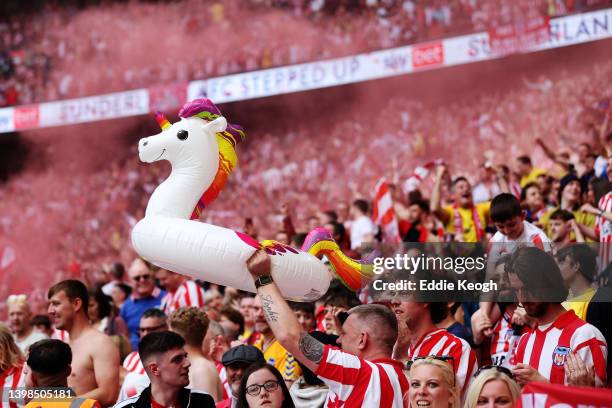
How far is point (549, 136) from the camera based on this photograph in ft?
37.0

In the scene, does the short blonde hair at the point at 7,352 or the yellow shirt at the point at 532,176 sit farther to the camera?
the yellow shirt at the point at 532,176

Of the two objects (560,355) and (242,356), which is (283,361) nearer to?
(242,356)

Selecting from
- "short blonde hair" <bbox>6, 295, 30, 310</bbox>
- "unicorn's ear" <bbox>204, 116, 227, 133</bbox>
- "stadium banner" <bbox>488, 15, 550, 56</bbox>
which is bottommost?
"unicorn's ear" <bbox>204, 116, 227, 133</bbox>

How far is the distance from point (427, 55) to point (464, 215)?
4978mm

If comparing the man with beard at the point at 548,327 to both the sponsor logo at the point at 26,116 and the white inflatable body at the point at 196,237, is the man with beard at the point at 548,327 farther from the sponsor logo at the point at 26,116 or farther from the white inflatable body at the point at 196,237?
the sponsor logo at the point at 26,116

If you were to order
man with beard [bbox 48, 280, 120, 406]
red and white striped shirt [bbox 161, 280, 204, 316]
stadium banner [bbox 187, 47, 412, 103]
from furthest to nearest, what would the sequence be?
stadium banner [bbox 187, 47, 412, 103] < red and white striped shirt [bbox 161, 280, 204, 316] < man with beard [bbox 48, 280, 120, 406]

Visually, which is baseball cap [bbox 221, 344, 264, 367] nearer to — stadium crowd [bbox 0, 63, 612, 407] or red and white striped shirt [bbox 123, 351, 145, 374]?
stadium crowd [bbox 0, 63, 612, 407]

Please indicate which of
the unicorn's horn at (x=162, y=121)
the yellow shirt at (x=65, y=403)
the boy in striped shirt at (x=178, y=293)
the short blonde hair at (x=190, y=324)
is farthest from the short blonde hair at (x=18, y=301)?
the unicorn's horn at (x=162, y=121)

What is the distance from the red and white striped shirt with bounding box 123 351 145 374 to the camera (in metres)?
4.86

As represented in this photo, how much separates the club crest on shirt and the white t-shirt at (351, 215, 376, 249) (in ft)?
14.5

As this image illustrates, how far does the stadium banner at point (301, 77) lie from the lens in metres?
10.7

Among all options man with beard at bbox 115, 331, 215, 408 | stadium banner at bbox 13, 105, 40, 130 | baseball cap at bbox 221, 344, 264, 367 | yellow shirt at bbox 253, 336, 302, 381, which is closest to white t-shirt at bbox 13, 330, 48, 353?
yellow shirt at bbox 253, 336, 302, 381

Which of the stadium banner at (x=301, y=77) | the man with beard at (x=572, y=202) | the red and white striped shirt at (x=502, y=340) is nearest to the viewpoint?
the red and white striped shirt at (x=502, y=340)

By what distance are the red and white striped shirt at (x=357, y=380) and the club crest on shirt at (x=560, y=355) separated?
0.65 metres
